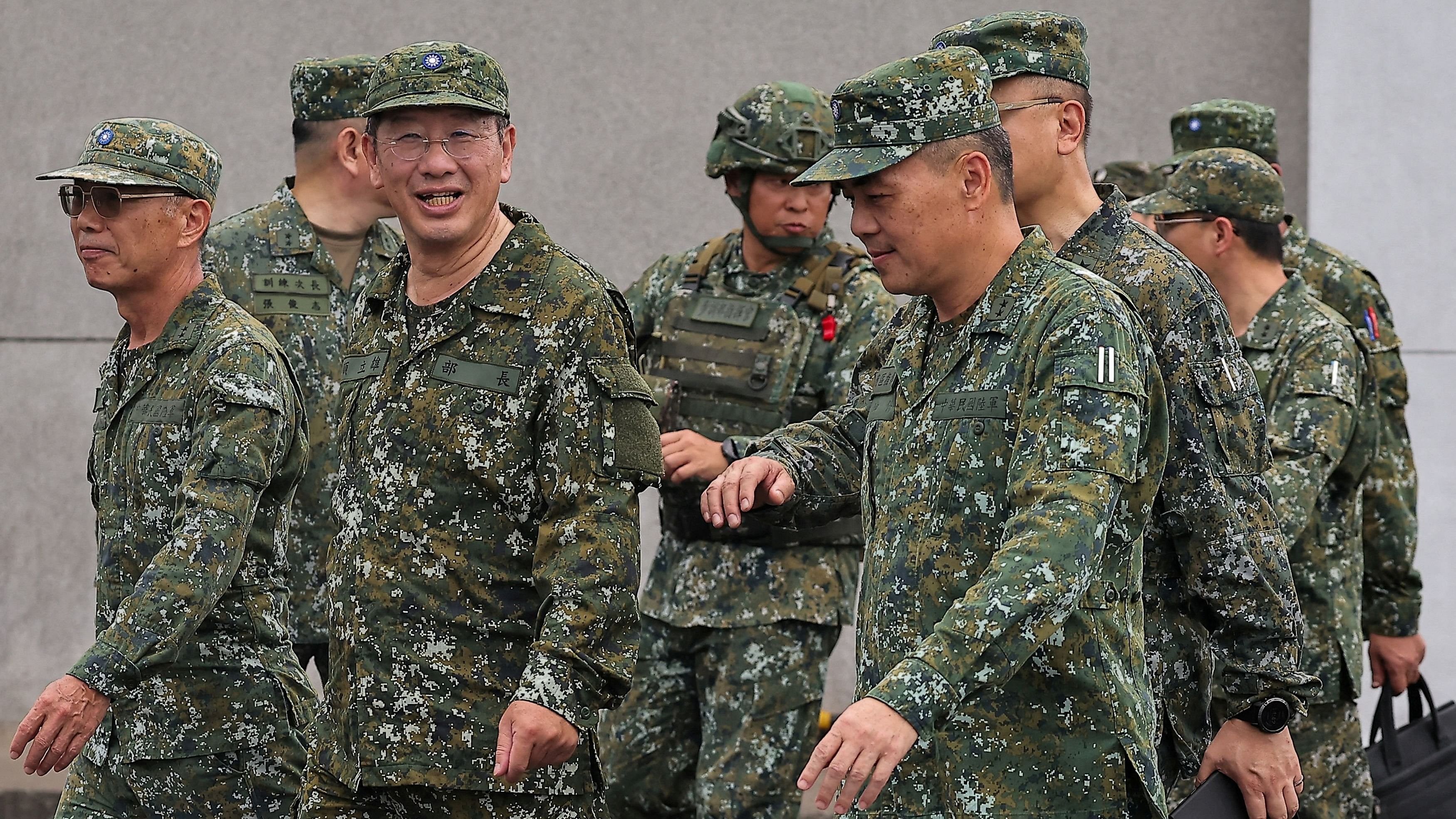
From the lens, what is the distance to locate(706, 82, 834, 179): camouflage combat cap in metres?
5.55

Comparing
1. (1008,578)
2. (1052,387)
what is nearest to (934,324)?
(1052,387)

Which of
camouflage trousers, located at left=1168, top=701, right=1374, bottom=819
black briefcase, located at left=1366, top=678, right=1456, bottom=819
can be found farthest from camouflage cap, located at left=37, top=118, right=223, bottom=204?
black briefcase, located at left=1366, top=678, right=1456, bottom=819

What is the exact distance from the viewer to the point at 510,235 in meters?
3.75

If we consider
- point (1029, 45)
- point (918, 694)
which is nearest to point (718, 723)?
point (1029, 45)

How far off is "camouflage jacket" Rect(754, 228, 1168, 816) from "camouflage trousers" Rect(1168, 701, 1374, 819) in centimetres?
267

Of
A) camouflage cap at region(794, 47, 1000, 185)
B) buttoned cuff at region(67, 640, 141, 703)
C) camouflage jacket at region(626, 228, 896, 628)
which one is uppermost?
camouflage cap at region(794, 47, 1000, 185)

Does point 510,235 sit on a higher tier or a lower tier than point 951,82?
lower

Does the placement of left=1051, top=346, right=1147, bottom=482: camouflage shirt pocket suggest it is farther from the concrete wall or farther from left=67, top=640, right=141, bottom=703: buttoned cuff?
the concrete wall

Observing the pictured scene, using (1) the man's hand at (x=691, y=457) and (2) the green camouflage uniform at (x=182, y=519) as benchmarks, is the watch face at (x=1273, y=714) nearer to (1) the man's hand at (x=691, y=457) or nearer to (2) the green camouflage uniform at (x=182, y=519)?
(1) the man's hand at (x=691, y=457)

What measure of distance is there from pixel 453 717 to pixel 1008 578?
4.14ft

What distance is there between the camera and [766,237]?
5574 mm

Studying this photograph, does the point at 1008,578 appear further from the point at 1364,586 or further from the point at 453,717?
the point at 1364,586

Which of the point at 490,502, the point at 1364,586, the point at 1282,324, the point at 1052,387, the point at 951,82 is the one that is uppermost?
the point at 951,82

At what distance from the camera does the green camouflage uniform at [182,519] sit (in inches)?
160
